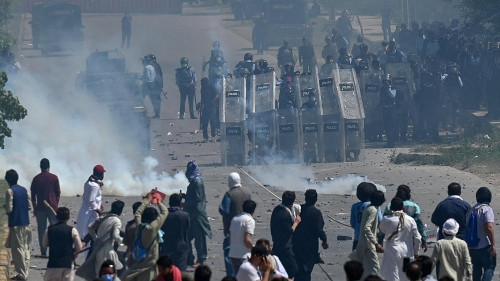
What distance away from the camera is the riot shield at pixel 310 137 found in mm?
24297

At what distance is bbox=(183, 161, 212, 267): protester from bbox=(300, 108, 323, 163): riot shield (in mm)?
9555

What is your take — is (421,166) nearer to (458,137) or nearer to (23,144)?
(458,137)

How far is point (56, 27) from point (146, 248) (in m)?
36.6

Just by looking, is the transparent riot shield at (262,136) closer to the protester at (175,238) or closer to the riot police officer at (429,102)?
the riot police officer at (429,102)

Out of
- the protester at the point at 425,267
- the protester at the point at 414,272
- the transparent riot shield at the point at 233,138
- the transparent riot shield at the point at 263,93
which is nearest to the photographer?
the protester at the point at 414,272

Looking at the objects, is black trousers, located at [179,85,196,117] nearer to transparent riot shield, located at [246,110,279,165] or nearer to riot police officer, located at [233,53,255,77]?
riot police officer, located at [233,53,255,77]

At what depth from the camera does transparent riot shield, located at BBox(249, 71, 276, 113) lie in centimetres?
2441

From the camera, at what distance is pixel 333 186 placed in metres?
21.0

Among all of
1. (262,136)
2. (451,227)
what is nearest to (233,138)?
(262,136)

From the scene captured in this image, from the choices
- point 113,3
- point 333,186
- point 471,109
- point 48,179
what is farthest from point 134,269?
point 113,3

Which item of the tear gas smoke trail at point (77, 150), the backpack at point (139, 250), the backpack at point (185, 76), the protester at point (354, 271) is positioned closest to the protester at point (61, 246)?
the backpack at point (139, 250)

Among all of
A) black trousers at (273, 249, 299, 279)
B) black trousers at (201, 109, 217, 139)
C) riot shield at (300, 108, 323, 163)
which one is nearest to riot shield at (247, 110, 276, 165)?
riot shield at (300, 108, 323, 163)

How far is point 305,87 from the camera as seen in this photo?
2477 centimetres

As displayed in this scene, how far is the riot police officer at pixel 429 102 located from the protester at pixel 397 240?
14.8m
